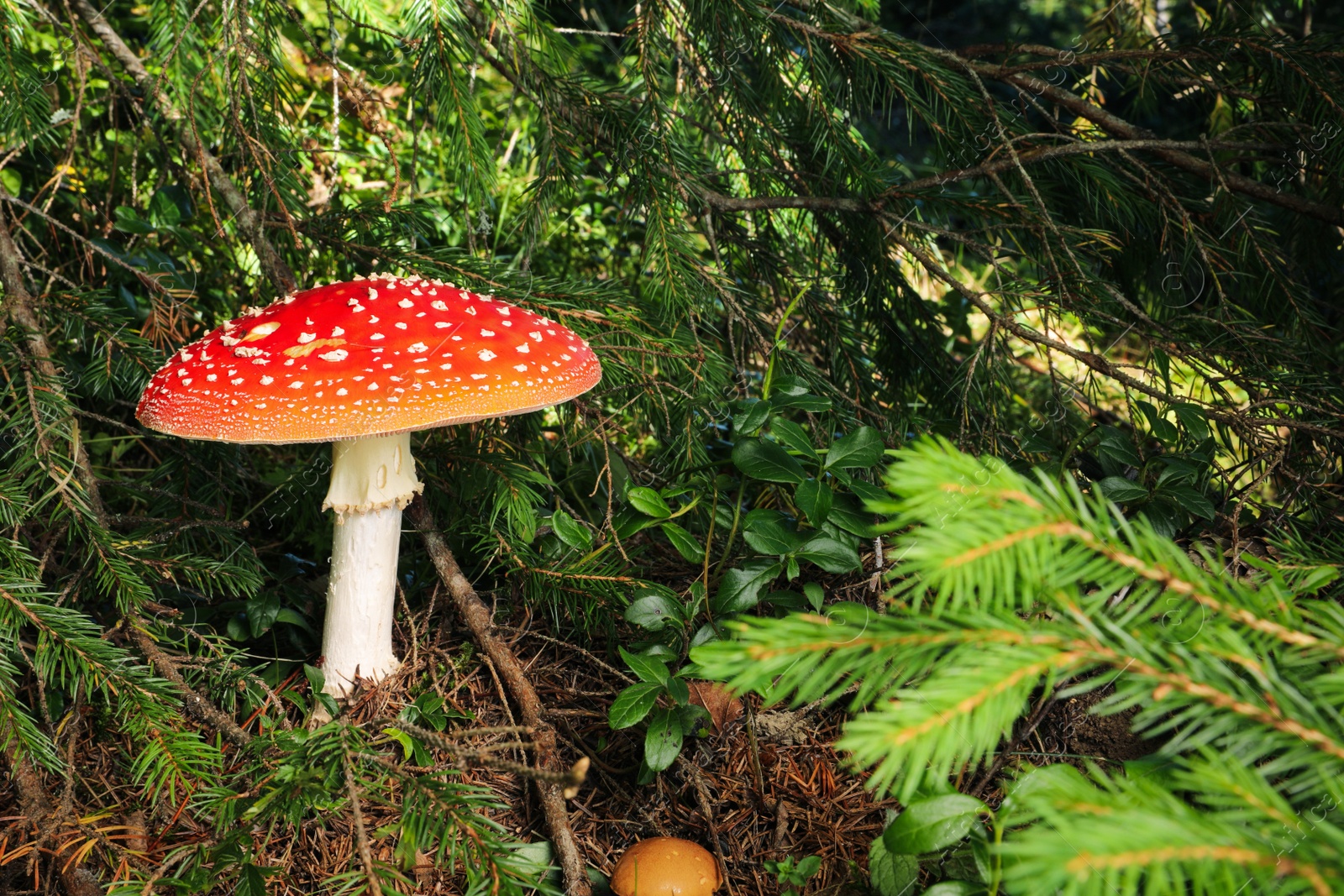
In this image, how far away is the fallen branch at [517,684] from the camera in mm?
1565

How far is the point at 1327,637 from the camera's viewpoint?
88 centimetres

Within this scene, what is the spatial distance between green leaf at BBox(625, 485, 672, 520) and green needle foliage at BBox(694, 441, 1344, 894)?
2.90 ft

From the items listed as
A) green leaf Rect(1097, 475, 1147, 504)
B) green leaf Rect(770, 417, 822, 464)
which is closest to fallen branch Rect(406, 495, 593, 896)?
green leaf Rect(770, 417, 822, 464)

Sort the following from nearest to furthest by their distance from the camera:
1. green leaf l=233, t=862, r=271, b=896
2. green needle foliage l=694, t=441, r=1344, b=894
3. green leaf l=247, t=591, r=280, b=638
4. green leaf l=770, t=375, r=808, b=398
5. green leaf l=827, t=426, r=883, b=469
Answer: green needle foliage l=694, t=441, r=1344, b=894 → green leaf l=233, t=862, r=271, b=896 → green leaf l=827, t=426, r=883, b=469 → green leaf l=770, t=375, r=808, b=398 → green leaf l=247, t=591, r=280, b=638

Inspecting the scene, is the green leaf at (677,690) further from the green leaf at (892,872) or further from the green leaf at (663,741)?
the green leaf at (892,872)

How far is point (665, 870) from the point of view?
4.99ft

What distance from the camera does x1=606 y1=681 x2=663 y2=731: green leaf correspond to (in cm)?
165

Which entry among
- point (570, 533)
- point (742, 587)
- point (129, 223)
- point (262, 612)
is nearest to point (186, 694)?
point (262, 612)

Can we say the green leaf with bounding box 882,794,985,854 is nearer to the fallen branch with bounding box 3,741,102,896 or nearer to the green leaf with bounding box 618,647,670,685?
the green leaf with bounding box 618,647,670,685

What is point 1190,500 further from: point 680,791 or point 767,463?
point 680,791

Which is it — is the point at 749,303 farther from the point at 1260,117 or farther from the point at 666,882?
the point at 666,882

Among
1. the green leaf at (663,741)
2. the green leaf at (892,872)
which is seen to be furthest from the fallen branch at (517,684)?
the green leaf at (892,872)

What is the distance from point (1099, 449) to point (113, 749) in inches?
90.3

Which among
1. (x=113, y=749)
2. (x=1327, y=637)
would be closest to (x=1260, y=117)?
(x=1327, y=637)
